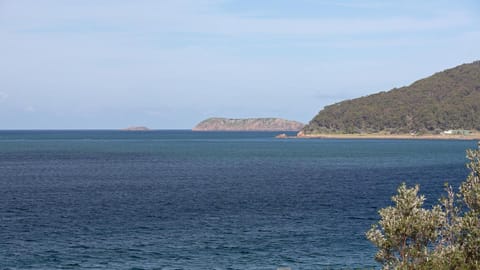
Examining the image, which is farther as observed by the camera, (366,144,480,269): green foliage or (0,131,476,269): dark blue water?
(0,131,476,269): dark blue water

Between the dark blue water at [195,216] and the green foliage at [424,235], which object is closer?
the green foliage at [424,235]

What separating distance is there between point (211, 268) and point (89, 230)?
19352 mm

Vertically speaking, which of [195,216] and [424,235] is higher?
[424,235]

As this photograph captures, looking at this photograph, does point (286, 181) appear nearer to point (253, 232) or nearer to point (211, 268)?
point (253, 232)

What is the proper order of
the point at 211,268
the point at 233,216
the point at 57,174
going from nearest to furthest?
the point at 211,268 → the point at 233,216 → the point at 57,174

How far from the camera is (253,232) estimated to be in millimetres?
64250

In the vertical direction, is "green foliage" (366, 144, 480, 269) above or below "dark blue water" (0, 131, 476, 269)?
above

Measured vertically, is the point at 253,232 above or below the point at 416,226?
below

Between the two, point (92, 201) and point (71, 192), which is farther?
point (71, 192)

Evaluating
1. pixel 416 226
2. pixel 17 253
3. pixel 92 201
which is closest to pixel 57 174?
pixel 92 201

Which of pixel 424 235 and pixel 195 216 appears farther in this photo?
pixel 195 216

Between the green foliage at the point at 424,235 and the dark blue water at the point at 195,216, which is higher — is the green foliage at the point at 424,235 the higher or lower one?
the higher one

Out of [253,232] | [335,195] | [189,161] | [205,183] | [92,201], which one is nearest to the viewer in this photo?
[253,232]

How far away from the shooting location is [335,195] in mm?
94062
